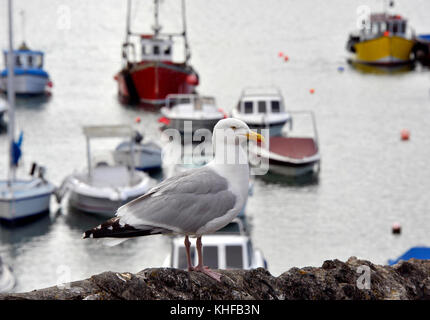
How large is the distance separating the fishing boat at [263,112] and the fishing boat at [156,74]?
11429 millimetres

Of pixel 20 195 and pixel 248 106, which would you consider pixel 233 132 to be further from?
pixel 248 106

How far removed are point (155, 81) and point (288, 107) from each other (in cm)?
944

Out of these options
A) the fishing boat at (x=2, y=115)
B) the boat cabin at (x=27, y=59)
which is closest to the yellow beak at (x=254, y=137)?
the fishing boat at (x=2, y=115)

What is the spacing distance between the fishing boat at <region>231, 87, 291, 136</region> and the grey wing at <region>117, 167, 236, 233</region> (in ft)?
110

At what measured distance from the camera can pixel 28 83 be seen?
5703 centimetres

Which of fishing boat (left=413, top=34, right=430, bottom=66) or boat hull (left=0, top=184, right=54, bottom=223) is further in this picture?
fishing boat (left=413, top=34, right=430, bottom=66)

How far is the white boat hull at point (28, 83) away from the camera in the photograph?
56.5m

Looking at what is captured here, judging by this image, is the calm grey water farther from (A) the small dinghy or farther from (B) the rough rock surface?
(B) the rough rock surface

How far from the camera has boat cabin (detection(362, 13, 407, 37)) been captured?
2781 inches

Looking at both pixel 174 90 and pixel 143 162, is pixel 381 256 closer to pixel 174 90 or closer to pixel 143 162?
pixel 143 162

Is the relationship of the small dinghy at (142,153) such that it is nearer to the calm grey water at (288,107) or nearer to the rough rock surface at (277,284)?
the calm grey water at (288,107)

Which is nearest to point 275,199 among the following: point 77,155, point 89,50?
point 77,155

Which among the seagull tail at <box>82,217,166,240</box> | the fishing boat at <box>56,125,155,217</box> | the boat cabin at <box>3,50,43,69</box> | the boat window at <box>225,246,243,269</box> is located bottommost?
the boat window at <box>225,246,243,269</box>

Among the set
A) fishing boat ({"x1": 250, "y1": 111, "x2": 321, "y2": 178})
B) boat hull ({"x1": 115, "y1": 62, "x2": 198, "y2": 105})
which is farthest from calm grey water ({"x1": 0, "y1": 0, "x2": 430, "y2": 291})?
boat hull ({"x1": 115, "y1": 62, "x2": 198, "y2": 105})
